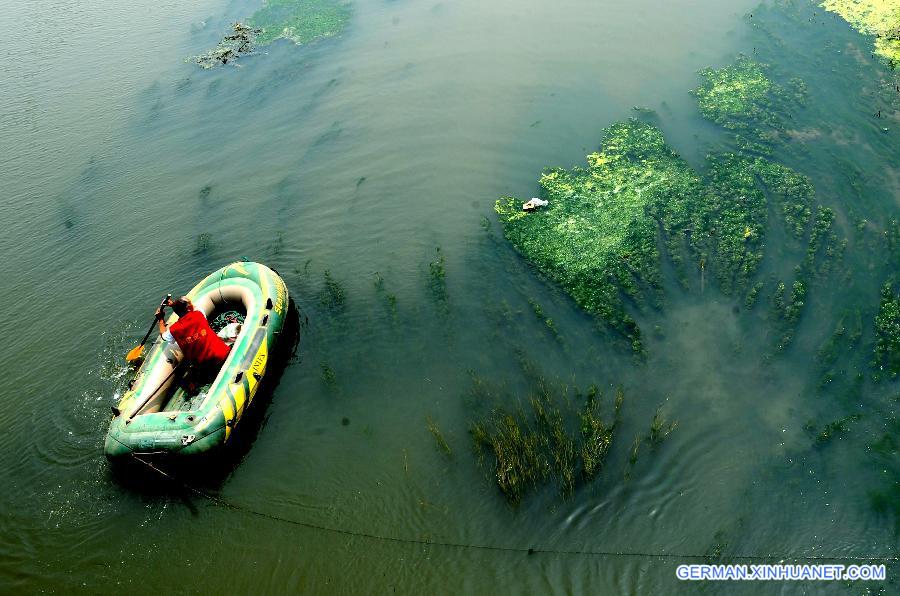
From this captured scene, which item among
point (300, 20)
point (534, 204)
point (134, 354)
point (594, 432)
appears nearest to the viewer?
point (594, 432)

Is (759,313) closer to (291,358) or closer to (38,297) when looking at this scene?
(291,358)

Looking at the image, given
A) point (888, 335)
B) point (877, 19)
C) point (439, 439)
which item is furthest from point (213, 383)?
point (877, 19)

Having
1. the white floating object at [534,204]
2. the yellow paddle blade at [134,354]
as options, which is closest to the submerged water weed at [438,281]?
the white floating object at [534,204]

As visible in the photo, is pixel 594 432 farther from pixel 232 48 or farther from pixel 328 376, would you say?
pixel 232 48

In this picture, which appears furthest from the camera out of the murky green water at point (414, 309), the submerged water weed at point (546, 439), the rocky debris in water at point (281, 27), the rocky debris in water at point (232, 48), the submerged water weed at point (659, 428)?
the rocky debris in water at point (281, 27)

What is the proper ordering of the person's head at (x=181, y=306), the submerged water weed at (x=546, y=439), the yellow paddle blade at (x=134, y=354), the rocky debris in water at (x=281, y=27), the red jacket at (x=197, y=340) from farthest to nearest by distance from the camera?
the rocky debris in water at (x=281, y=27), the yellow paddle blade at (x=134, y=354), the red jacket at (x=197, y=340), the person's head at (x=181, y=306), the submerged water weed at (x=546, y=439)

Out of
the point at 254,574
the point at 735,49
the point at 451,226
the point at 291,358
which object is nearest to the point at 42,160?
the point at 291,358

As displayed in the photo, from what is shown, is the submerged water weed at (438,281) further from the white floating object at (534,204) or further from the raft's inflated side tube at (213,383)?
the raft's inflated side tube at (213,383)
